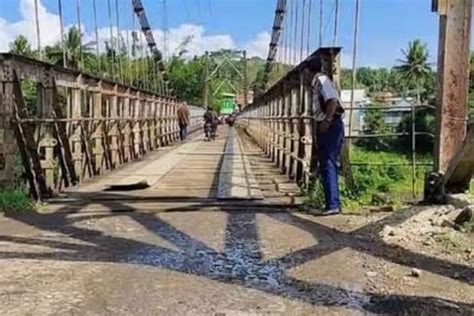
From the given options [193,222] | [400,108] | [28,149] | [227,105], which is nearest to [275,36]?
[227,105]

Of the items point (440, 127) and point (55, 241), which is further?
point (440, 127)

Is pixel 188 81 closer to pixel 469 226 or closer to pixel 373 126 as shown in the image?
pixel 373 126

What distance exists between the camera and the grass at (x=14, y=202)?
606cm

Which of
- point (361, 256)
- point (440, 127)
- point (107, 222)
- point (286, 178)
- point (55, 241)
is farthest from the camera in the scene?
point (286, 178)

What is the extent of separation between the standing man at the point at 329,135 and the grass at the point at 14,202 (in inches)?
95.7

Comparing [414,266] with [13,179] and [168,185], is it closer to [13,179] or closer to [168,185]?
[13,179]

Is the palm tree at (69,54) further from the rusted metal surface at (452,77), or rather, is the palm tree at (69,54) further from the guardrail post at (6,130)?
the rusted metal surface at (452,77)

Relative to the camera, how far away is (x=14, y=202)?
614 cm

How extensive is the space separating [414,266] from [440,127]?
2.28 metres

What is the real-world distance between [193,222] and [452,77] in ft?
7.72

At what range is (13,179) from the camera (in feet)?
21.2

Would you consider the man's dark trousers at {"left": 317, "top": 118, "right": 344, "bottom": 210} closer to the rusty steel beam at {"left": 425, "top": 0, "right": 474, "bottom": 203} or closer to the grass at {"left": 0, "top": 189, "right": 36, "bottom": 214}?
the rusty steel beam at {"left": 425, "top": 0, "right": 474, "bottom": 203}

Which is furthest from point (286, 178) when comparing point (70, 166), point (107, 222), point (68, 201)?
point (107, 222)

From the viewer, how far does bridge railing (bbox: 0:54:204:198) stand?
21.0 ft
